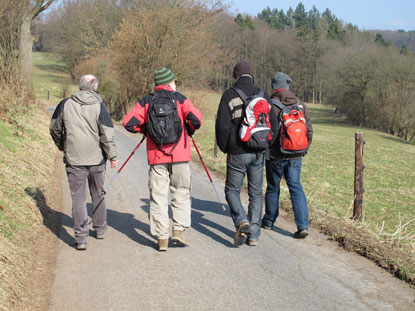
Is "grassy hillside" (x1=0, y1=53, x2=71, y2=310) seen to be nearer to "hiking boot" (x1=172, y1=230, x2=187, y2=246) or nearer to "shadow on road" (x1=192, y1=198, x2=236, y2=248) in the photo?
"hiking boot" (x1=172, y1=230, x2=187, y2=246)

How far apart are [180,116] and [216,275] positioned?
1857mm

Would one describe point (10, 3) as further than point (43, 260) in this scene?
Yes

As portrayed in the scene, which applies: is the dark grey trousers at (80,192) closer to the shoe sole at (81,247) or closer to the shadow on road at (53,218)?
the shoe sole at (81,247)

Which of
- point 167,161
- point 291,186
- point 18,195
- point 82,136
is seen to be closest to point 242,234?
point 291,186

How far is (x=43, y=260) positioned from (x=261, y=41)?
90.6m

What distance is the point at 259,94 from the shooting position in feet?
18.4

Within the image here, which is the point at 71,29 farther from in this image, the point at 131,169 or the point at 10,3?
the point at 131,169

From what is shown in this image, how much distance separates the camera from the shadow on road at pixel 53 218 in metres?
6.00

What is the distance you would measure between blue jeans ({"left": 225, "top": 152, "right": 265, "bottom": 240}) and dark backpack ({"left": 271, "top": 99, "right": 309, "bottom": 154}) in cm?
44

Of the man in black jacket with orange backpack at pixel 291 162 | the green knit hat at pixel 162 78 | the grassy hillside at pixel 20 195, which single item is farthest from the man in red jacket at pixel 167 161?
the grassy hillside at pixel 20 195

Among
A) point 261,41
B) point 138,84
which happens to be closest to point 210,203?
point 138,84

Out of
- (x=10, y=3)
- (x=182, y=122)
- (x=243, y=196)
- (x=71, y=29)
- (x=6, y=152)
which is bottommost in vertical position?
(x=243, y=196)

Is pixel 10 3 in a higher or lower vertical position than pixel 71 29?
lower

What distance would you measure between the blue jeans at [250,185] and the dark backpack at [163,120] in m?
0.86
